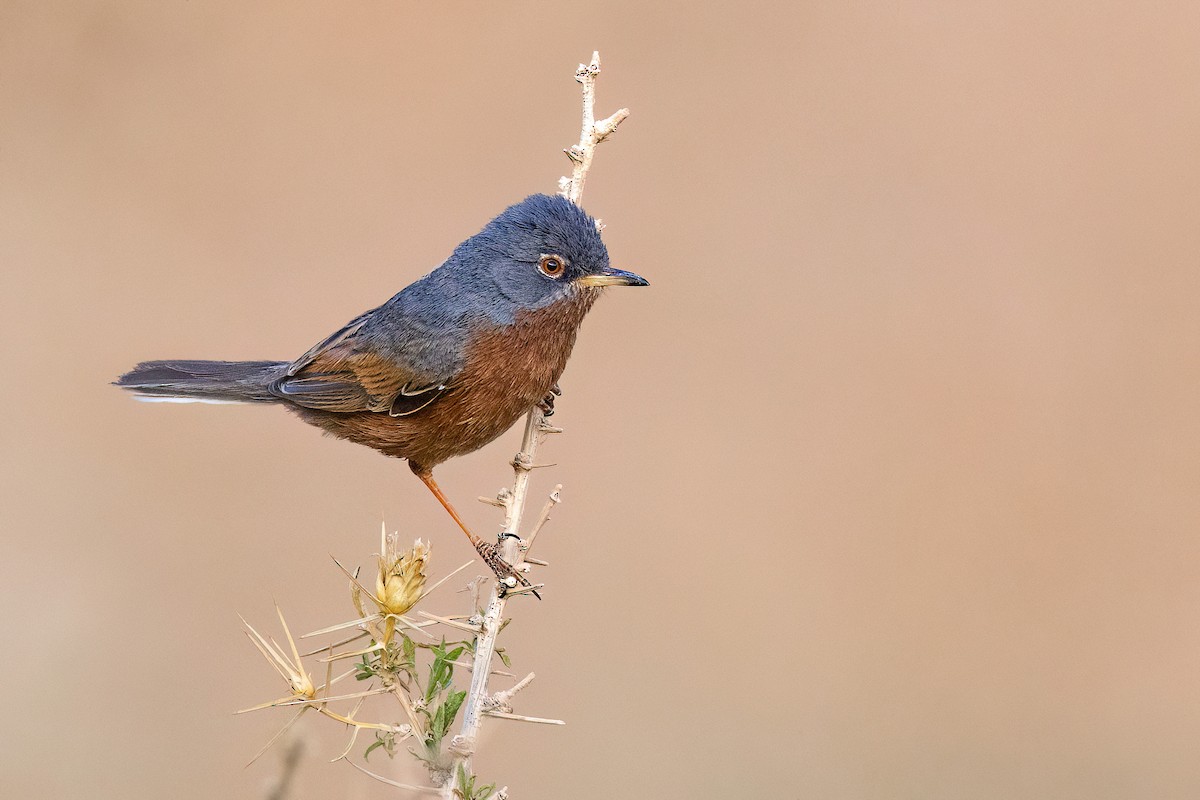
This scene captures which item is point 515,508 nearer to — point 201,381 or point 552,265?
point 552,265

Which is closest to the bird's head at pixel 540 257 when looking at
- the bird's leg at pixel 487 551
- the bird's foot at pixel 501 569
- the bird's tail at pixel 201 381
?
the bird's leg at pixel 487 551

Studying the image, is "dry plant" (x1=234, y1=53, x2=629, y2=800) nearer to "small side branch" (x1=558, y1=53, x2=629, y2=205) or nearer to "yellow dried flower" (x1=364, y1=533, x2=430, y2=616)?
"yellow dried flower" (x1=364, y1=533, x2=430, y2=616)

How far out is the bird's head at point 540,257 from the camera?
13.4ft

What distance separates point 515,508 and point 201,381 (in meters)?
2.01

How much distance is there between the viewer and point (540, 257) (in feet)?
13.7

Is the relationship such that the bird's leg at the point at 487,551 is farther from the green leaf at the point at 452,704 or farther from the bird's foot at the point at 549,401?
the green leaf at the point at 452,704

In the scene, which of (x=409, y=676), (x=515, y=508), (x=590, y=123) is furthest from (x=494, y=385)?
(x=409, y=676)

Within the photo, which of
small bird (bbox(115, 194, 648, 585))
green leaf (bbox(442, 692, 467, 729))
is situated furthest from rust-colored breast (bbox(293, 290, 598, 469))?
green leaf (bbox(442, 692, 467, 729))

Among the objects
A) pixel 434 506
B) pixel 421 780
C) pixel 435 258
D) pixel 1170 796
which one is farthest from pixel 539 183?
pixel 421 780

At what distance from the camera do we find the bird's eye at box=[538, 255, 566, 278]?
4.16m

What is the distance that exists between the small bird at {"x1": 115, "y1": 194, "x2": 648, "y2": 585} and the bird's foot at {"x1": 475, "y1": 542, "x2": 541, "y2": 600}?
0.04 feet

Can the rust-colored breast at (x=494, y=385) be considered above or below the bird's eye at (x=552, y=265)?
below

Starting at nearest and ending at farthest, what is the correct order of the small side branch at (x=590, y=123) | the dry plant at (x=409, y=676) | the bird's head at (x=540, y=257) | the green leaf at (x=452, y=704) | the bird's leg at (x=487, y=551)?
the dry plant at (x=409, y=676), the green leaf at (x=452, y=704), the small side branch at (x=590, y=123), the bird's leg at (x=487, y=551), the bird's head at (x=540, y=257)

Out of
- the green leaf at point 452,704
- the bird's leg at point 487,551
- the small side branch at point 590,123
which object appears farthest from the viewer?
the bird's leg at point 487,551
